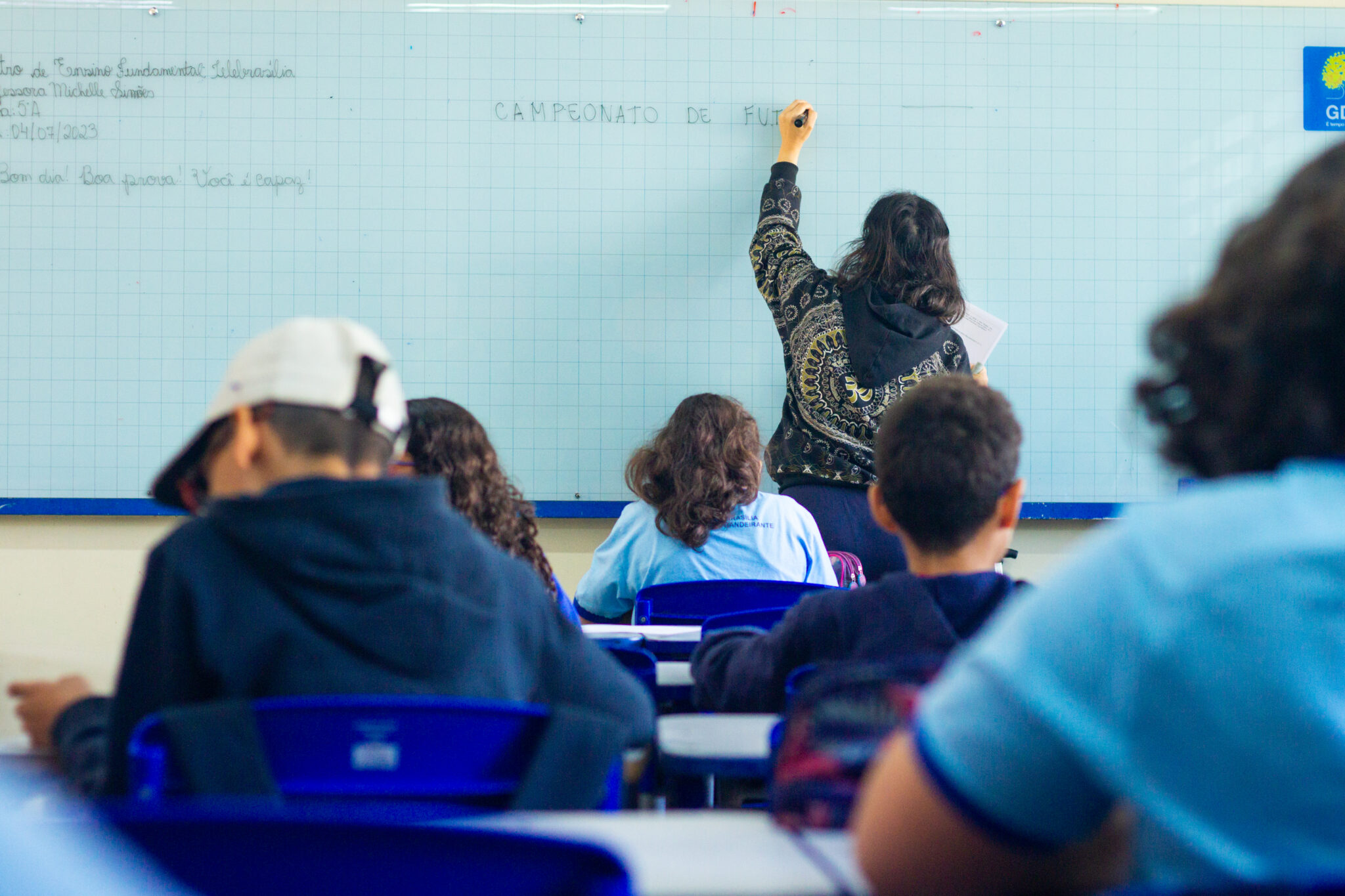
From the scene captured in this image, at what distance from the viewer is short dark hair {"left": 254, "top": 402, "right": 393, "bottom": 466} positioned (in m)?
1.28

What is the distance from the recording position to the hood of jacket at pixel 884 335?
3070mm

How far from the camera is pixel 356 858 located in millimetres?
578

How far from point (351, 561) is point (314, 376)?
0.92 feet

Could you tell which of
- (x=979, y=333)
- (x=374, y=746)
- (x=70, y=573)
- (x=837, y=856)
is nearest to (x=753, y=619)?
(x=374, y=746)

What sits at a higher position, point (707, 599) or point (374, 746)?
point (374, 746)

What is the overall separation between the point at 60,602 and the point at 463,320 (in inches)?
63.6

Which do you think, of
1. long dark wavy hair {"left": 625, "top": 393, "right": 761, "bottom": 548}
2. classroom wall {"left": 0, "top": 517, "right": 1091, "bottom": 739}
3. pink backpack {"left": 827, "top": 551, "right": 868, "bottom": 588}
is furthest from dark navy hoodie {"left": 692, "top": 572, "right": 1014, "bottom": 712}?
classroom wall {"left": 0, "top": 517, "right": 1091, "bottom": 739}

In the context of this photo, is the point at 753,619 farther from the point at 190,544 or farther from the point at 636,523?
the point at 190,544

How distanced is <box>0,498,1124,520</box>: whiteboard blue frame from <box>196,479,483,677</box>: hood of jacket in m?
2.33

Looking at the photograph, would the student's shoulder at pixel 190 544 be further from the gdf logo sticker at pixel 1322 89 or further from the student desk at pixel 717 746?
the gdf logo sticker at pixel 1322 89

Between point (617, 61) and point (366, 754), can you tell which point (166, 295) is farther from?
point (366, 754)

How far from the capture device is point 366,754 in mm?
988

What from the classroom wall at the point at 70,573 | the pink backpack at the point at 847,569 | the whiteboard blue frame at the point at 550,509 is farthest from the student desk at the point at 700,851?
the classroom wall at the point at 70,573

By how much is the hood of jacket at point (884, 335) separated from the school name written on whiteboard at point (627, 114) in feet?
2.51
